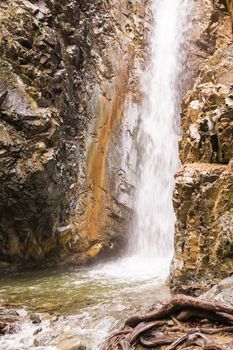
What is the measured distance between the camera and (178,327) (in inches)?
295

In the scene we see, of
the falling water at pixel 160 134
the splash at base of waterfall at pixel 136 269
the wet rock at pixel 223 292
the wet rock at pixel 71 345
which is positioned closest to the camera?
the wet rock at pixel 71 345

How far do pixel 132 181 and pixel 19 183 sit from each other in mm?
6885

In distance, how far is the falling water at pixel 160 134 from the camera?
21.3m

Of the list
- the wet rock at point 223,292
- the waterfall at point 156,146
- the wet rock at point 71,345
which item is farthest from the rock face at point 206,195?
the waterfall at point 156,146

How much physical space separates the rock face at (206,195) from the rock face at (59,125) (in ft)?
22.1

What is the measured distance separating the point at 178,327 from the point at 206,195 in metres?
5.23

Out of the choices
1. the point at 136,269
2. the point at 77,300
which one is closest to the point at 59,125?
the point at 136,269

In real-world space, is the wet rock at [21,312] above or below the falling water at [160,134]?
below

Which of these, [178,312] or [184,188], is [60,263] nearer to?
[184,188]

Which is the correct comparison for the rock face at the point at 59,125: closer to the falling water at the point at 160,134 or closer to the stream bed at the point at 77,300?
the falling water at the point at 160,134

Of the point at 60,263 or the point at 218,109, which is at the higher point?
the point at 218,109

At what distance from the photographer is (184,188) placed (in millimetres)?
12750

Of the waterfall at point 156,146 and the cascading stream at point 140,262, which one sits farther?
Result: the waterfall at point 156,146

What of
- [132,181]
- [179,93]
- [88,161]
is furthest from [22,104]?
[179,93]
